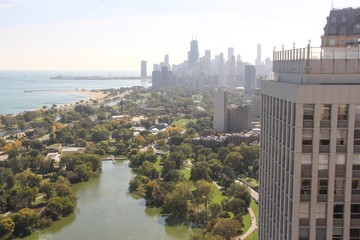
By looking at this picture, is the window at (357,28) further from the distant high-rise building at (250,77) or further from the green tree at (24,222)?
the distant high-rise building at (250,77)

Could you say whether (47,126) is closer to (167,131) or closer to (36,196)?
(167,131)

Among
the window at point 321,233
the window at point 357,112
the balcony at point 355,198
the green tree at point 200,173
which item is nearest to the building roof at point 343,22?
the window at point 357,112

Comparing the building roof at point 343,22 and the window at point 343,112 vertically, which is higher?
the building roof at point 343,22

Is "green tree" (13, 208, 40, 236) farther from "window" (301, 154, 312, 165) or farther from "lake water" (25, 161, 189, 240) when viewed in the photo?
"window" (301, 154, 312, 165)

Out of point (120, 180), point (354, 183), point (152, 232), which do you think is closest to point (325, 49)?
point (354, 183)

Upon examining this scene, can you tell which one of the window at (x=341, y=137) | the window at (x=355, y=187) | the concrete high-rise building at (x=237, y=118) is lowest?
the concrete high-rise building at (x=237, y=118)

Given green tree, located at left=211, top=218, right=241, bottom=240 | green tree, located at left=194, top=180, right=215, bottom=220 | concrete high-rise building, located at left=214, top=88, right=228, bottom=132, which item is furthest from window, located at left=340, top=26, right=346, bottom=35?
concrete high-rise building, located at left=214, top=88, right=228, bottom=132
